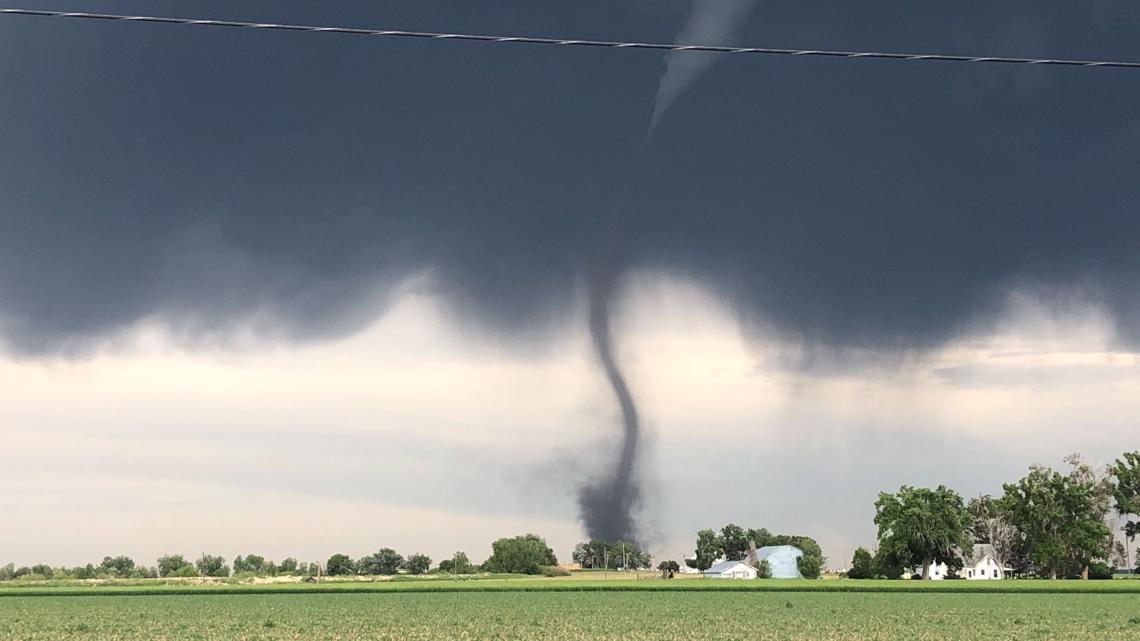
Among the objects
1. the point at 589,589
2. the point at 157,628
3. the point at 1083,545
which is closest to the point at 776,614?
the point at 157,628

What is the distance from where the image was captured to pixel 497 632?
4447cm

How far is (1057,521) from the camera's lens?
159 metres

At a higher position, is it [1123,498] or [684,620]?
[1123,498]

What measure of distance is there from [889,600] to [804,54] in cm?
6064

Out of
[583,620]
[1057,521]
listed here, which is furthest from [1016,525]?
[583,620]

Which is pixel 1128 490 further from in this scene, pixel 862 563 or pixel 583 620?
pixel 583 620

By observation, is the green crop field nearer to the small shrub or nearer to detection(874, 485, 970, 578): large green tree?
detection(874, 485, 970, 578): large green tree

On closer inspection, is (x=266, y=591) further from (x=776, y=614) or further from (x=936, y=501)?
(x=936, y=501)

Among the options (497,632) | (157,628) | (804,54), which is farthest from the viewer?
(157,628)

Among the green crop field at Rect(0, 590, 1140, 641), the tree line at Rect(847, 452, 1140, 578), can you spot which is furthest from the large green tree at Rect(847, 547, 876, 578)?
the green crop field at Rect(0, 590, 1140, 641)

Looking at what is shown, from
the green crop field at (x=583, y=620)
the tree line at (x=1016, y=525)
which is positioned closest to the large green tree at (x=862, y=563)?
the tree line at (x=1016, y=525)

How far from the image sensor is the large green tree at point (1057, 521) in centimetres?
15698

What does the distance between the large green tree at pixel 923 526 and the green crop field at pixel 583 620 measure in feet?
259

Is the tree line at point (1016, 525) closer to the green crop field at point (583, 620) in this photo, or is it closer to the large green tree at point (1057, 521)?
the large green tree at point (1057, 521)
